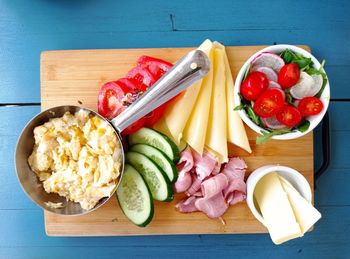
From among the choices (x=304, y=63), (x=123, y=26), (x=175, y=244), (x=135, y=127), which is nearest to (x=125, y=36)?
(x=123, y=26)

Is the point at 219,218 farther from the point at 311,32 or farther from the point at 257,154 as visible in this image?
the point at 311,32

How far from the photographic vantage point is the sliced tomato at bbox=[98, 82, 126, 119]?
120 cm

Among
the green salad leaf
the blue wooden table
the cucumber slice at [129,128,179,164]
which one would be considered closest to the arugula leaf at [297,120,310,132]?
the green salad leaf

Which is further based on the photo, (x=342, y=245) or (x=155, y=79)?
(x=342, y=245)

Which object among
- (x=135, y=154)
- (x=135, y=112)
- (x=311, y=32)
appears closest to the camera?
(x=135, y=112)

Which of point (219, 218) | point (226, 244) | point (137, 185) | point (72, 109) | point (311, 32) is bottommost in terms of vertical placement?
point (226, 244)

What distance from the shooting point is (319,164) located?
4.54 ft

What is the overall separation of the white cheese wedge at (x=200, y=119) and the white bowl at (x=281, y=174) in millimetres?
164

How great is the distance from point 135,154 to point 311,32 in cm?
66

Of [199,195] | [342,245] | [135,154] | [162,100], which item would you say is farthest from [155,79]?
[342,245]

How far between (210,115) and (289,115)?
0.23 meters

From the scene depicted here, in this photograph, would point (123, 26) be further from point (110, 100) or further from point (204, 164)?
point (204, 164)

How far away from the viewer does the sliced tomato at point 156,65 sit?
121cm

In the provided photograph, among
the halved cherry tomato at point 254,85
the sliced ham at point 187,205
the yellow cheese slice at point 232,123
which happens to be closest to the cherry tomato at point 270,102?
the halved cherry tomato at point 254,85
